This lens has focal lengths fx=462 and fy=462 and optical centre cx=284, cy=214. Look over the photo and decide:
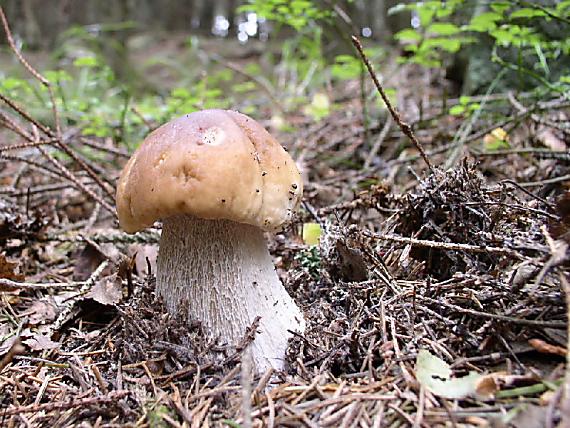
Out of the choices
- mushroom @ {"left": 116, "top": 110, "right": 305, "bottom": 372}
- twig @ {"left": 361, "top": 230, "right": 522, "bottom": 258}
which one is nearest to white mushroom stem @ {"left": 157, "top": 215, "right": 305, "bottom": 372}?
mushroom @ {"left": 116, "top": 110, "right": 305, "bottom": 372}

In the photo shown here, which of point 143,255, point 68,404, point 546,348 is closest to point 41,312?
point 143,255

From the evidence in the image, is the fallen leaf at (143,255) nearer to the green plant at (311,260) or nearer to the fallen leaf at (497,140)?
the green plant at (311,260)

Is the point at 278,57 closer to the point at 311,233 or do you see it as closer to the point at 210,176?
the point at 311,233

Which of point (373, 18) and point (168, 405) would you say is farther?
point (373, 18)

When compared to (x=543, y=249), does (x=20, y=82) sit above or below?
above

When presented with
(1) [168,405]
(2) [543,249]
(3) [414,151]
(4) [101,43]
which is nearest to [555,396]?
(2) [543,249]

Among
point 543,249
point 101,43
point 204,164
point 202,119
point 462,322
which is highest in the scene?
point 101,43

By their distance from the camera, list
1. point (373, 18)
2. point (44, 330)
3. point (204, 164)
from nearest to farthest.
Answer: point (204, 164), point (44, 330), point (373, 18)

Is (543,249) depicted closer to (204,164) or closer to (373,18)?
(204,164)
